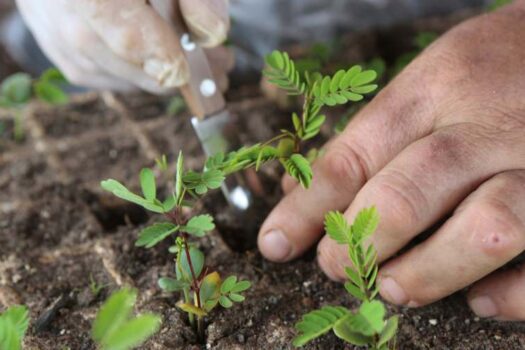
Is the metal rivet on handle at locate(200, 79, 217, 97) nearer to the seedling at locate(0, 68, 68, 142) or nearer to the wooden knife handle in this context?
the wooden knife handle

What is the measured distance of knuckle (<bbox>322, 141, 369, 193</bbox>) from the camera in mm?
1241

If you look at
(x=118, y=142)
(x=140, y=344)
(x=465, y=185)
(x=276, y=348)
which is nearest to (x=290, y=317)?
(x=276, y=348)

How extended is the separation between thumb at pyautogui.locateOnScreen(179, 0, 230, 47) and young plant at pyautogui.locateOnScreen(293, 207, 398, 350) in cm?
51

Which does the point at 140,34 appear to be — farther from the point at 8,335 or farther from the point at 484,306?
the point at 484,306

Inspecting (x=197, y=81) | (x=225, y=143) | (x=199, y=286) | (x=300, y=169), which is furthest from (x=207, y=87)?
(x=199, y=286)

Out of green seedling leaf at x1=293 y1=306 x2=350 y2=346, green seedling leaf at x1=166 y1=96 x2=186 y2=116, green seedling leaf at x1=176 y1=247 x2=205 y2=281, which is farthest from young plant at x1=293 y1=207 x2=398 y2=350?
green seedling leaf at x1=166 y1=96 x2=186 y2=116

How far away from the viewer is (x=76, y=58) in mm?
1575

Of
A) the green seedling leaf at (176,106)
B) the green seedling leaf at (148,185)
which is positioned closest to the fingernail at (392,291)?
the green seedling leaf at (148,185)

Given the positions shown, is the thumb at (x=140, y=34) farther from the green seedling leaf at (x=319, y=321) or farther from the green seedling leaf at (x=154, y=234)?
the green seedling leaf at (x=319, y=321)

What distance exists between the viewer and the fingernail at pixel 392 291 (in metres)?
1.10

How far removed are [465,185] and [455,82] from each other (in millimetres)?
257

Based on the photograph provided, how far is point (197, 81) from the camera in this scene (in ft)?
4.37

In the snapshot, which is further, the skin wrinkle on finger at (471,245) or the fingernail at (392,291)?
the fingernail at (392,291)

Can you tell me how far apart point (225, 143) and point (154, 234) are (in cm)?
42
